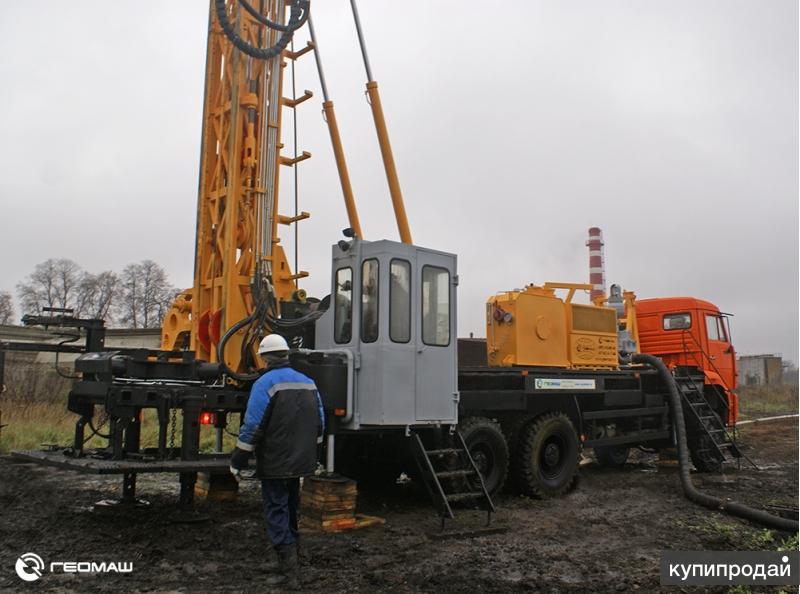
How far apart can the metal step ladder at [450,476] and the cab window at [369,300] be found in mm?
1172

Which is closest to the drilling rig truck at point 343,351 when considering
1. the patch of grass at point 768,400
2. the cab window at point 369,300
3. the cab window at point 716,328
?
the cab window at point 369,300

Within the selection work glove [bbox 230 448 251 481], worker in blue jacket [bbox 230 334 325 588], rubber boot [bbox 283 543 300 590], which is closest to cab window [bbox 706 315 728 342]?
worker in blue jacket [bbox 230 334 325 588]

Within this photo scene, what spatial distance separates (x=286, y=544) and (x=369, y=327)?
100 inches

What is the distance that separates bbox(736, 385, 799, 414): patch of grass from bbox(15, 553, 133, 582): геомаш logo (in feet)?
89.2

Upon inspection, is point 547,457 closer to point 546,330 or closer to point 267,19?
point 546,330

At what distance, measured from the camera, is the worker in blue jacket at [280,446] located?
5379mm

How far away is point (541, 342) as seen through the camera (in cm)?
983

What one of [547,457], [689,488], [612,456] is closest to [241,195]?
[547,457]

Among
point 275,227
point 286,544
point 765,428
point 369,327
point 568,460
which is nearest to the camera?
point 286,544

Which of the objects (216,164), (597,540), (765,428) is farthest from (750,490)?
(765,428)

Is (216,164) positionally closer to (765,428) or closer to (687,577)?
(687,577)

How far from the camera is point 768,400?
3400cm

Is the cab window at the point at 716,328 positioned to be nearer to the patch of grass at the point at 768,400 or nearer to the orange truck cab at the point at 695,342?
the orange truck cab at the point at 695,342

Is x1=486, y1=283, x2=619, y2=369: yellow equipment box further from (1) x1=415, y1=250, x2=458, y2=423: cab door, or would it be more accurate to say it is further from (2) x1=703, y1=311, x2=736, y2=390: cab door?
(2) x1=703, y1=311, x2=736, y2=390: cab door
